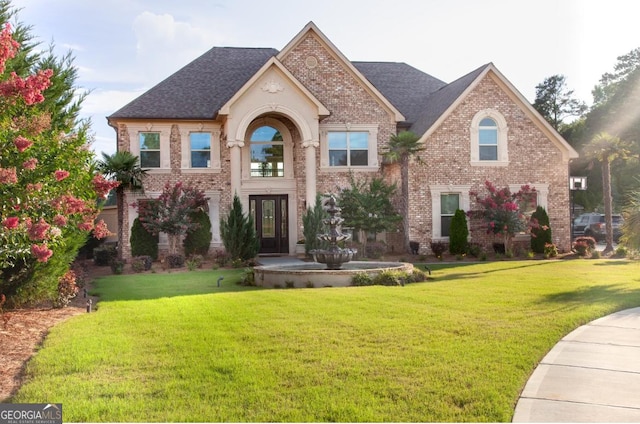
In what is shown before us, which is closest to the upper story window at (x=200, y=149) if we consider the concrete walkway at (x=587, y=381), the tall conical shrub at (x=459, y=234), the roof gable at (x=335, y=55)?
the roof gable at (x=335, y=55)

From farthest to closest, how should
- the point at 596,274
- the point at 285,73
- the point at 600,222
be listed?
the point at 600,222
the point at 285,73
the point at 596,274

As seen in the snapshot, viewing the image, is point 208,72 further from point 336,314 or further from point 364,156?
point 336,314

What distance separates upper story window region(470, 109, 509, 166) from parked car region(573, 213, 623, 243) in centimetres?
1104

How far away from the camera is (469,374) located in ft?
21.1

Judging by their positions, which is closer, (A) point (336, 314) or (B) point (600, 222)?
(A) point (336, 314)

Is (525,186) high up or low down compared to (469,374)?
up

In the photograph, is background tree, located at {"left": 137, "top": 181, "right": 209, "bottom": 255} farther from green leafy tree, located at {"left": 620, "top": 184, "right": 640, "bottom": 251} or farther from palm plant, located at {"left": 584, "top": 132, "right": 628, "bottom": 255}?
palm plant, located at {"left": 584, "top": 132, "right": 628, "bottom": 255}

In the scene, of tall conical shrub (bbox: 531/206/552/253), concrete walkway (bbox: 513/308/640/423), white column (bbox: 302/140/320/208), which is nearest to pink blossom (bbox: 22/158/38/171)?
concrete walkway (bbox: 513/308/640/423)

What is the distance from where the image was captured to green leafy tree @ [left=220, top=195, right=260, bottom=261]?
71.5 feet

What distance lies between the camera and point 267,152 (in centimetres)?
2630

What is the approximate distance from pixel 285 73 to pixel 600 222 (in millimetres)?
20889

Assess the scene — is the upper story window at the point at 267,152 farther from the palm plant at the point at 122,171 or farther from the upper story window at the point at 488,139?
the upper story window at the point at 488,139

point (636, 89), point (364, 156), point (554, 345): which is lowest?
point (554, 345)

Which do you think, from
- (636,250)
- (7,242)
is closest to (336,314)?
(7,242)
